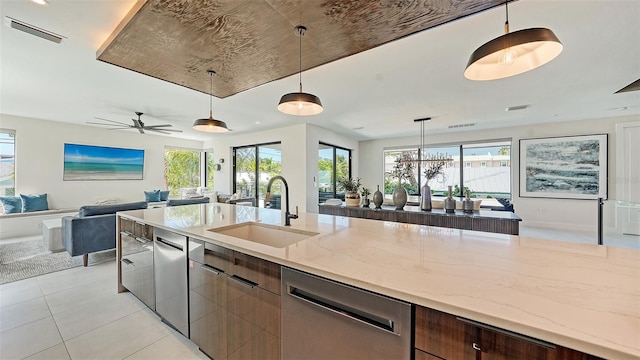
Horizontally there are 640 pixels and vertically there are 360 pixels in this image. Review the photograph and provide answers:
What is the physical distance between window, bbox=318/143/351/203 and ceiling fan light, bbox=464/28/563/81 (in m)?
4.91

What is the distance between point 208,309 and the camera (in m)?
1.52

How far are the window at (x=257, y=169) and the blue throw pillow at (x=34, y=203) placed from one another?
411cm

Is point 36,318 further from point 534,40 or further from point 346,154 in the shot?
point 346,154

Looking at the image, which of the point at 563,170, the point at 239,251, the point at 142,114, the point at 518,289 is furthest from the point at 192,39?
the point at 563,170

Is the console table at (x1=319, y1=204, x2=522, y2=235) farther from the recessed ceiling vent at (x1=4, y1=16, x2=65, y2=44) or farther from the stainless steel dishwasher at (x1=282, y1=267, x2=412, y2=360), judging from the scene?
the recessed ceiling vent at (x1=4, y1=16, x2=65, y2=44)

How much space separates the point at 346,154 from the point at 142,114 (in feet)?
18.0

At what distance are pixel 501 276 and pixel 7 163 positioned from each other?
8450 mm

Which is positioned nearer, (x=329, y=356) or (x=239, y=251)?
(x=329, y=356)

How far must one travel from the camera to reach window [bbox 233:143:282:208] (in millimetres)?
6613

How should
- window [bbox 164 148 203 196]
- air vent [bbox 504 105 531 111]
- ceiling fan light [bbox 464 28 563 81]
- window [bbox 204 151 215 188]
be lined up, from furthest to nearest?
window [bbox 204 151 215 188] < window [bbox 164 148 203 196] < air vent [bbox 504 105 531 111] < ceiling fan light [bbox 464 28 563 81]

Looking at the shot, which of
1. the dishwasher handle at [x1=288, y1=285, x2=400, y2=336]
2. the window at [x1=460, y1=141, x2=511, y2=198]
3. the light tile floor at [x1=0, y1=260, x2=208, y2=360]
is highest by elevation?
the window at [x1=460, y1=141, x2=511, y2=198]

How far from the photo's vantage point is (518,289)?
77 centimetres

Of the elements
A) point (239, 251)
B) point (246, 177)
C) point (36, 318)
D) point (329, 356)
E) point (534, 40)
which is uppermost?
point (534, 40)

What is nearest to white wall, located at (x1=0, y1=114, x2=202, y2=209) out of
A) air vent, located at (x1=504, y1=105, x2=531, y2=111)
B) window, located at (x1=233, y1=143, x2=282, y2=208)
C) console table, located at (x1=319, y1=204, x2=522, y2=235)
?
window, located at (x1=233, y1=143, x2=282, y2=208)
